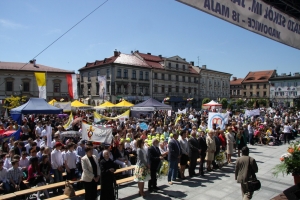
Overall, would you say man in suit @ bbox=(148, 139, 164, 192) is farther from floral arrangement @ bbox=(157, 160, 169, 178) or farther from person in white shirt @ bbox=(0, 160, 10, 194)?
person in white shirt @ bbox=(0, 160, 10, 194)

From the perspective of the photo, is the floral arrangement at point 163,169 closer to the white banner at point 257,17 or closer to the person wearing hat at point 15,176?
the person wearing hat at point 15,176

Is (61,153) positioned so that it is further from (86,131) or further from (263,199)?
(263,199)

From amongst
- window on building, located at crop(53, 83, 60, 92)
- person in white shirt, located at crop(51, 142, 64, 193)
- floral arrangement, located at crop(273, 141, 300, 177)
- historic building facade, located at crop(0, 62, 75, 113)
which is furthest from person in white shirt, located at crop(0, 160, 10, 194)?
window on building, located at crop(53, 83, 60, 92)

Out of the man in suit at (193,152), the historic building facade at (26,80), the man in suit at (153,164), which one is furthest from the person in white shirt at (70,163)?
the historic building facade at (26,80)

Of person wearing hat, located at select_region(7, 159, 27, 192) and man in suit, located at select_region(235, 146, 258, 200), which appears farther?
person wearing hat, located at select_region(7, 159, 27, 192)

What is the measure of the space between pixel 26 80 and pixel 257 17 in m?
49.4

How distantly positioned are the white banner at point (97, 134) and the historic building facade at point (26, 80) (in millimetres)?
39530

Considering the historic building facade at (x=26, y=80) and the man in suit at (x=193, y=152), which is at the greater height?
the historic building facade at (x=26, y=80)

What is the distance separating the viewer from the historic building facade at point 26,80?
45.5 meters

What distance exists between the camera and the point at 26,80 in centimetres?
4722

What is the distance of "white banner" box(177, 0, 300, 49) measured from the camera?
13.9ft

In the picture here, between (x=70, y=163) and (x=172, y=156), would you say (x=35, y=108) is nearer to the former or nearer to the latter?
(x=70, y=163)

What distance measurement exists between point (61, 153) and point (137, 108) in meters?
12.4

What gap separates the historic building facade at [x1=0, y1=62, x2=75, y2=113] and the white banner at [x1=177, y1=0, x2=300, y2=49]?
46.3 m
